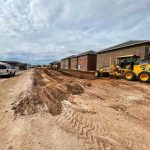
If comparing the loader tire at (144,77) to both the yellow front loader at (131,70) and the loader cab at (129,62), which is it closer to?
the yellow front loader at (131,70)

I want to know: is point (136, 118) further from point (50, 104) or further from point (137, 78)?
point (137, 78)

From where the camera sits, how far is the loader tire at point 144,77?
44.4 feet

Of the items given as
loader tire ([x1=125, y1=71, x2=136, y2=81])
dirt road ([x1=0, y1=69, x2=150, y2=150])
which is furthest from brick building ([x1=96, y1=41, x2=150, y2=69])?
dirt road ([x1=0, y1=69, x2=150, y2=150])

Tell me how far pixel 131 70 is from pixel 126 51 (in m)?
12.9

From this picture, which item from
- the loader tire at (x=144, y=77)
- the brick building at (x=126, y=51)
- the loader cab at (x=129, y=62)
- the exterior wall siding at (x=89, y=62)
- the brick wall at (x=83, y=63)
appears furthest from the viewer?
the brick wall at (x=83, y=63)

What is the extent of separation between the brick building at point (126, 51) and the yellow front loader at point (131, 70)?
5.20 metres

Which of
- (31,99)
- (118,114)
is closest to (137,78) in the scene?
(118,114)

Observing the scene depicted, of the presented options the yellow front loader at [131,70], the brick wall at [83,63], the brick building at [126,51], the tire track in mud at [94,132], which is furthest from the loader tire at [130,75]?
the brick wall at [83,63]

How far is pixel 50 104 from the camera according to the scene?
6.46 m

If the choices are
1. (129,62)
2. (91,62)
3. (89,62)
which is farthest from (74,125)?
(91,62)

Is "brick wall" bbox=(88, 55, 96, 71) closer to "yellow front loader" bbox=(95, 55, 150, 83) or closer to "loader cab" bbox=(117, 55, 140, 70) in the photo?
"yellow front loader" bbox=(95, 55, 150, 83)

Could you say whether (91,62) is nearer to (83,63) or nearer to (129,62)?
(83,63)

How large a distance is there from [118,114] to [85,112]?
1202mm

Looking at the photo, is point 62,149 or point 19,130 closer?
point 62,149
